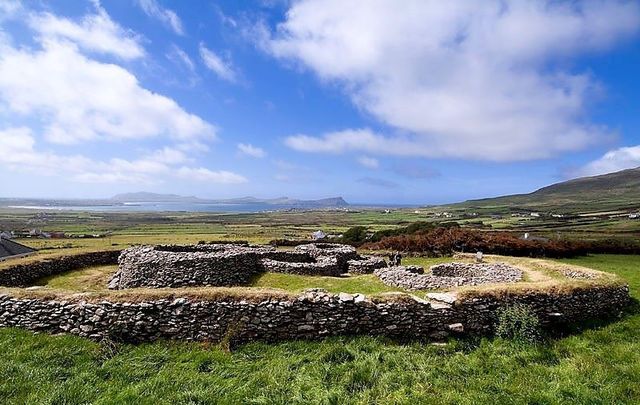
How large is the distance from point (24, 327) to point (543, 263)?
27951mm

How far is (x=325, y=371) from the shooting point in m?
10.2

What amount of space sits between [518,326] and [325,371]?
21.9 ft

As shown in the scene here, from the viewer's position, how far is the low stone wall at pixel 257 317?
11.9 metres

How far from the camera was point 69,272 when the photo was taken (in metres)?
24.9

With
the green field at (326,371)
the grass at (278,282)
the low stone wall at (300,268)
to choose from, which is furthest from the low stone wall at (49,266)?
the low stone wall at (300,268)

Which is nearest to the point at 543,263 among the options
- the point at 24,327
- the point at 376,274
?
the point at 376,274

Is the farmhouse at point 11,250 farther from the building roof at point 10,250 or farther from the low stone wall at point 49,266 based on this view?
the low stone wall at point 49,266

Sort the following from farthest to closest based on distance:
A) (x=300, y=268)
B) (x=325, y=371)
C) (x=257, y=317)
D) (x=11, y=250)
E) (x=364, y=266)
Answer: (x=11, y=250)
(x=364, y=266)
(x=300, y=268)
(x=257, y=317)
(x=325, y=371)

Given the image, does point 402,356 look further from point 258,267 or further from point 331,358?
point 258,267

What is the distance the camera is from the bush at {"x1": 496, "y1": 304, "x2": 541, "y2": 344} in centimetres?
1192

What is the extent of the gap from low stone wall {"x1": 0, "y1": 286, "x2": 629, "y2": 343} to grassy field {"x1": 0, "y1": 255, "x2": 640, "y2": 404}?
17.1 inches

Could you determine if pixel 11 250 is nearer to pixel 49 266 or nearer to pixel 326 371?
pixel 49 266

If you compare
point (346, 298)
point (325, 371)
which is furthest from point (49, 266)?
point (325, 371)

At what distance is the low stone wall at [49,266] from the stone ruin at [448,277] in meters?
20.7
